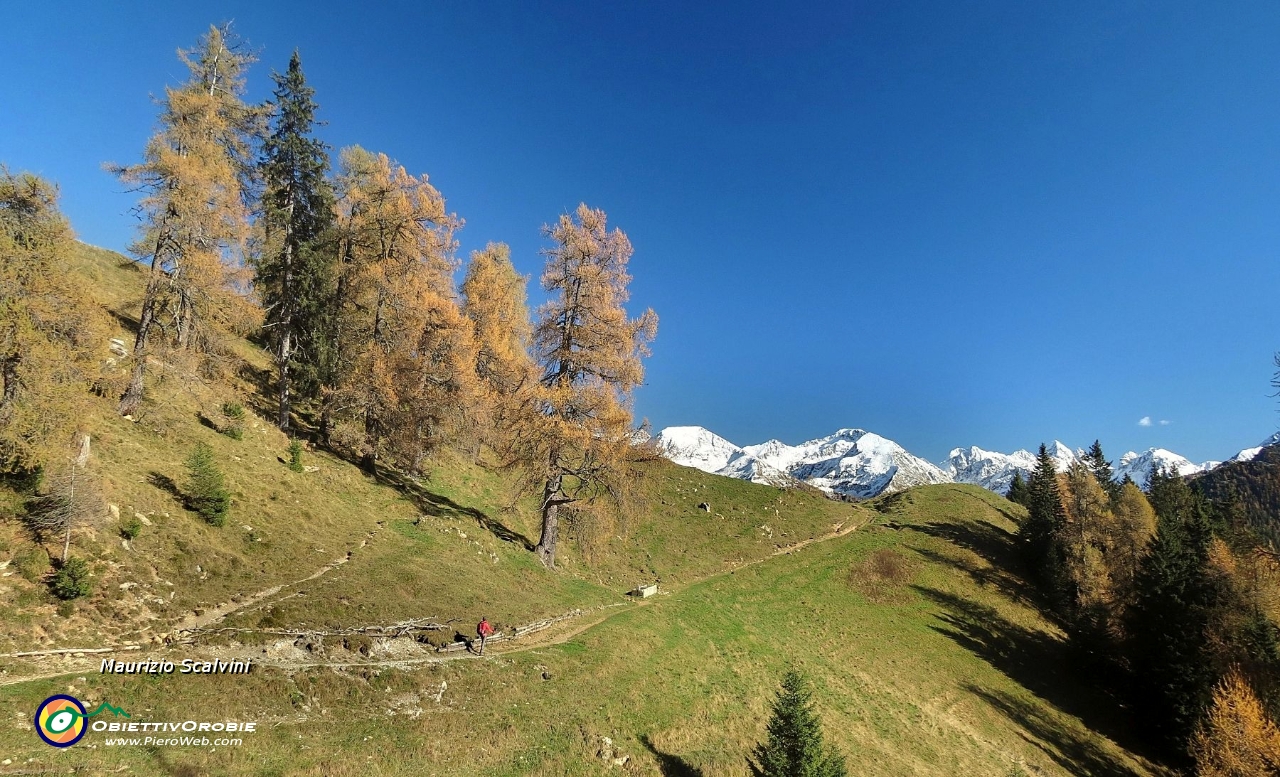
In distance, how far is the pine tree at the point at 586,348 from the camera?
89.1 ft

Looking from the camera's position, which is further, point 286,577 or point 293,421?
point 293,421

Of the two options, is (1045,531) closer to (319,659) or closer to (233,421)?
(319,659)

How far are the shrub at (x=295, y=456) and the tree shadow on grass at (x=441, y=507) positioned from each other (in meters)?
4.75

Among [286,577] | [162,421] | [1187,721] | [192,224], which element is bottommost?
[1187,721]

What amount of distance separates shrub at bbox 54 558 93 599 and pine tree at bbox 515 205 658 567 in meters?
16.3

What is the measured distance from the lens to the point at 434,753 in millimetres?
13227

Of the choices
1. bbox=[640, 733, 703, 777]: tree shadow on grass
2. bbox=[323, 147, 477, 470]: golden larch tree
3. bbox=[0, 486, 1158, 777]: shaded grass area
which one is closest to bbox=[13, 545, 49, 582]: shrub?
bbox=[0, 486, 1158, 777]: shaded grass area

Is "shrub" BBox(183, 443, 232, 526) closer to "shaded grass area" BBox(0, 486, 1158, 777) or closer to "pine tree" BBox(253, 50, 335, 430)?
"shaded grass area" BBox(0, 486, 1158, 777)

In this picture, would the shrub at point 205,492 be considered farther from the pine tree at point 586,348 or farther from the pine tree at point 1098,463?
the pine tree at point 1098,463

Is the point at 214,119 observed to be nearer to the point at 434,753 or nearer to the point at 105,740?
the point at 105,740

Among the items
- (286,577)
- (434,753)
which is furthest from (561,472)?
(434,753)

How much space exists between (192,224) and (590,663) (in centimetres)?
2497

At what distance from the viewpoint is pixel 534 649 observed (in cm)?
2052

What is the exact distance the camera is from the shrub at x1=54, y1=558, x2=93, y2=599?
13.4 m
